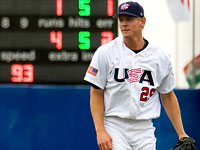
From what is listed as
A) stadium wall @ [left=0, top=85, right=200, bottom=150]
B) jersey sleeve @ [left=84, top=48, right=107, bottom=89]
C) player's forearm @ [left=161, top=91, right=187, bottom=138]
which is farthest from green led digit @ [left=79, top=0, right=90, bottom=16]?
jersey sleeve @ [left=84, top=48, right=107, bottom=89]

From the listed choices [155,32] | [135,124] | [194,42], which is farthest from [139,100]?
[155,32]

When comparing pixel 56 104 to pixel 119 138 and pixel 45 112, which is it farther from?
pixel 119 138

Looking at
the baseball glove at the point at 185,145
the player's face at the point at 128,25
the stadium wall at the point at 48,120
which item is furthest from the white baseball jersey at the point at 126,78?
the stadium wall at the point at 48,120

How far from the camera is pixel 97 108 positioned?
10.4 ft

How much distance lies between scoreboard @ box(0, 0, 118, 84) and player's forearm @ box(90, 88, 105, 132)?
349 centimetres

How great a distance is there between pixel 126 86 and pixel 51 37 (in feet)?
12.1

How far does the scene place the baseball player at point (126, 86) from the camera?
10.4 ft

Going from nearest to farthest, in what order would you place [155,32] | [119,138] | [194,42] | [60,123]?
[119,138]
[60,123]
[194,42]
[155,32]

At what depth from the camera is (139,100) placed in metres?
3.21

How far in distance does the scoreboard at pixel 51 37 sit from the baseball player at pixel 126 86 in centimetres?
344

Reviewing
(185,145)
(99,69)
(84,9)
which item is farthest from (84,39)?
(185,145)

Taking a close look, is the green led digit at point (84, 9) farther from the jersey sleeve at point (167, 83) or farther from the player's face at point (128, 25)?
the player's face at point (128, 25)

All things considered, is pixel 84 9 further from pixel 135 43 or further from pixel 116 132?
pixel 116 132

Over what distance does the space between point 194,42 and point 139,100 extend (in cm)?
346
